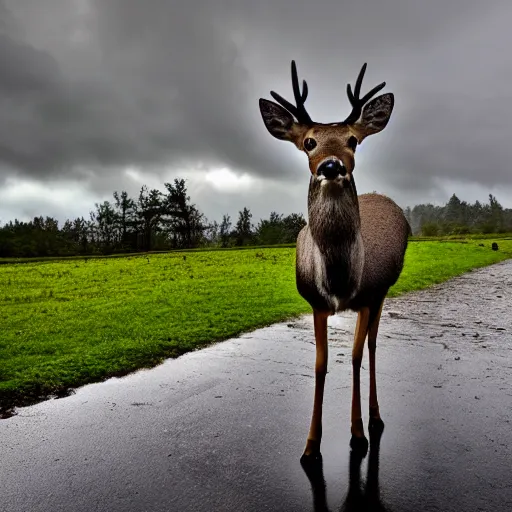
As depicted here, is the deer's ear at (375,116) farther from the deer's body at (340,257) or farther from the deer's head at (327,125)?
the deer's body at (340,257)

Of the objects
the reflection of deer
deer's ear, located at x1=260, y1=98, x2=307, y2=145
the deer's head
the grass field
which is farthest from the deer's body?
the grass field

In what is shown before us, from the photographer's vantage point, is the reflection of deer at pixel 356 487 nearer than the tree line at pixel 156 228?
Yes

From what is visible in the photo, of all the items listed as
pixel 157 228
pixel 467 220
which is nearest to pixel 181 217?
Answer: pixel 157 228

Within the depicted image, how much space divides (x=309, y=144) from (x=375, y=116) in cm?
71

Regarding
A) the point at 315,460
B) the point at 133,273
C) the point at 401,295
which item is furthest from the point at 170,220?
the point at 315,460

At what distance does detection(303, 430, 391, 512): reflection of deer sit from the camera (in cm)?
301

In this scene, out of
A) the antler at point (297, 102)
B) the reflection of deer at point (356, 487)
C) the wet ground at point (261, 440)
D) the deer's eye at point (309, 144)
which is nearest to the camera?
the reflection of deer at point (356, 487)

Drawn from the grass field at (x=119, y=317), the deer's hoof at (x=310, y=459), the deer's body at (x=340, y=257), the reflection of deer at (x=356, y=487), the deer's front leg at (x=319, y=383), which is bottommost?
the reflection of deer at (x=356, y=487)

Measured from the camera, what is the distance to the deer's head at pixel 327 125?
11.2 ft

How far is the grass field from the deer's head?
435cm

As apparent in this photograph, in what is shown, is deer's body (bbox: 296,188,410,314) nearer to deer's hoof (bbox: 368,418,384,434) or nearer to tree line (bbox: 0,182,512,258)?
deer's hoof (bbox: 368,418,384,434)

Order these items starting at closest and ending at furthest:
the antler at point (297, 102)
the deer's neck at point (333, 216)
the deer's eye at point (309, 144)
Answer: the deer's neck at point (333, 216), the deer's eye at point (309, 144), the antler at point (297, 102)

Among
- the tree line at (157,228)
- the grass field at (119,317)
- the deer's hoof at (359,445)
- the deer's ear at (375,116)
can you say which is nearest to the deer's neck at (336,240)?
the deer's ear at (375,116)

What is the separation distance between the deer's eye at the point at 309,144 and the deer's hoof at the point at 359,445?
8.68 feet
